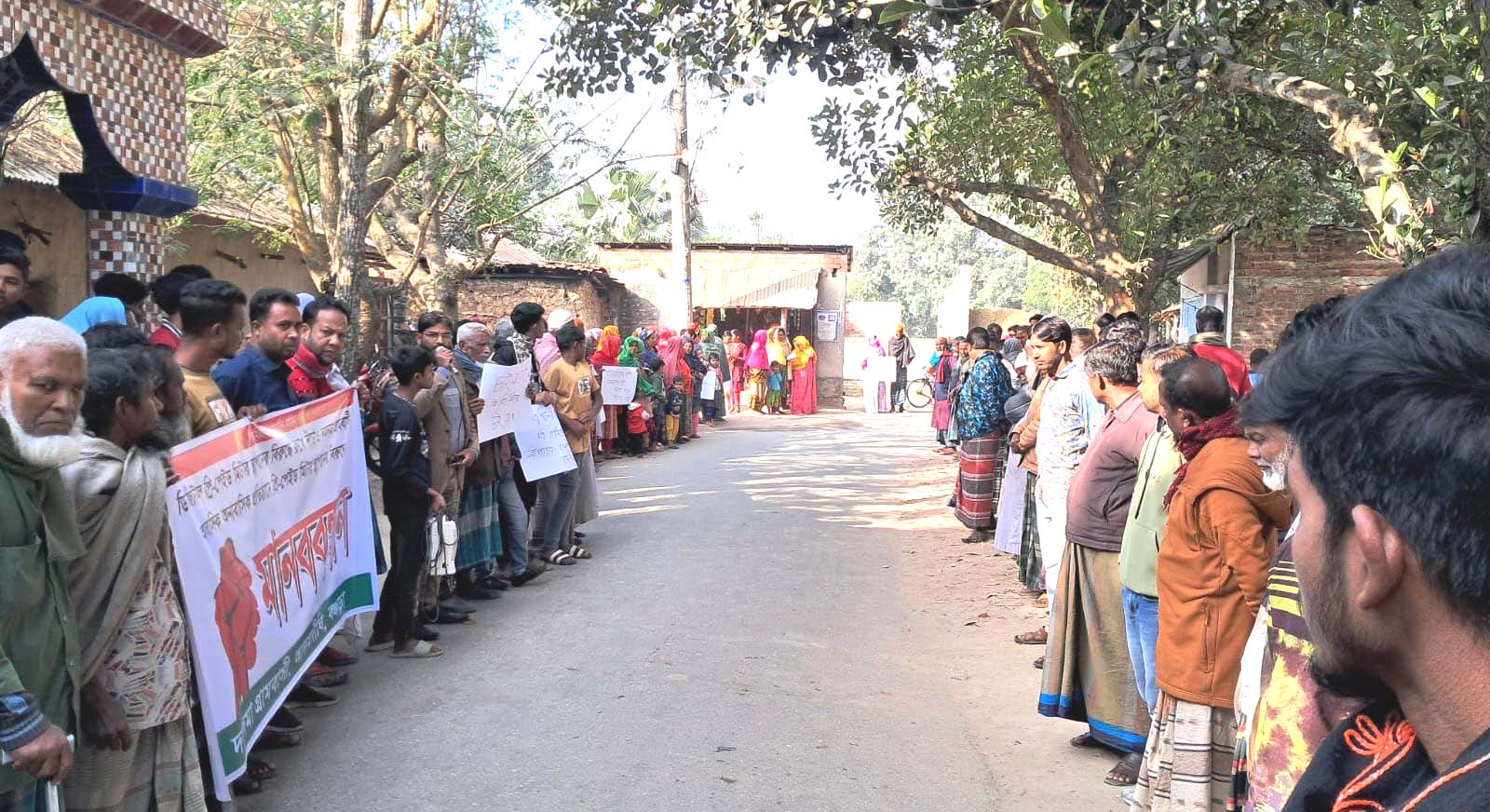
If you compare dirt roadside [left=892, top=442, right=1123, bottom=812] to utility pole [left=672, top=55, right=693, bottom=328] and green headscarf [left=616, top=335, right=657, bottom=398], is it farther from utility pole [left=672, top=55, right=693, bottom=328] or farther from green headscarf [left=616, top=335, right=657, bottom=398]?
utility pole [left=672, top=55, right=693, bottom=328]

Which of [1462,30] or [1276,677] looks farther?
[1462,30]

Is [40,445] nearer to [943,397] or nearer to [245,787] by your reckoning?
[245,787]

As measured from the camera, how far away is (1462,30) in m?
6.11

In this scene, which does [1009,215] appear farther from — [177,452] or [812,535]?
[177,452]

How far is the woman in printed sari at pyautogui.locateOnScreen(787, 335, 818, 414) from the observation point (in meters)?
27.3

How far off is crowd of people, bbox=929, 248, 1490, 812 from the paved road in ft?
2.91

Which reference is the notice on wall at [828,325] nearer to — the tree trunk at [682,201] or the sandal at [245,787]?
the tree trunk at [682,201]

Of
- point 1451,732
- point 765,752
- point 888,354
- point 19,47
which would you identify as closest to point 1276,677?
point 1451,732

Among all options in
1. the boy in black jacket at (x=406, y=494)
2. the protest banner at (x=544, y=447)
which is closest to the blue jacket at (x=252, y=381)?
the boy in black jacket at (x=406, y=494)

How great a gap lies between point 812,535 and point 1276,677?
309 inches

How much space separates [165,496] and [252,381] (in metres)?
2.17

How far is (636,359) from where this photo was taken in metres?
17.2

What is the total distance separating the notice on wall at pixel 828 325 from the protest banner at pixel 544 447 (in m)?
20.8

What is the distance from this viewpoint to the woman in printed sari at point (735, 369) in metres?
27.8
